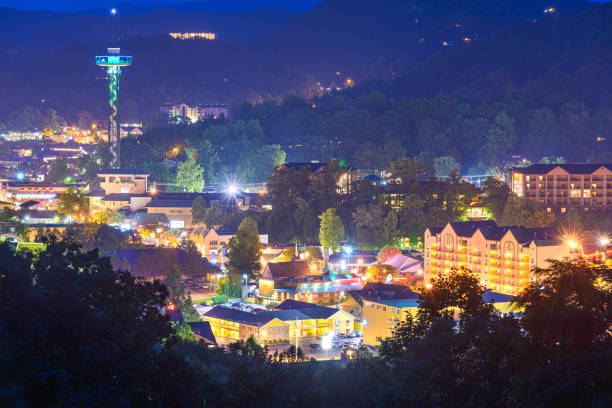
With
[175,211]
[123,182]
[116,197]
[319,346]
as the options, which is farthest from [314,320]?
[123,182]

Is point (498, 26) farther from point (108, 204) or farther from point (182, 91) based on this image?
point (108, 204)

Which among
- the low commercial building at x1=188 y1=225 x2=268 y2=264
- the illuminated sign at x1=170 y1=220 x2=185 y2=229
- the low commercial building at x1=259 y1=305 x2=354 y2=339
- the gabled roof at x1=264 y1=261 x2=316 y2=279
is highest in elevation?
the illuminated sign at x1=170 y1=220 x2=185 y2=229

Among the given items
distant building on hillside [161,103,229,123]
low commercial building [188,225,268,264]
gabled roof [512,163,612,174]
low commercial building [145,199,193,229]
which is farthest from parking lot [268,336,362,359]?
distant building on hillside [161,103,229,123]

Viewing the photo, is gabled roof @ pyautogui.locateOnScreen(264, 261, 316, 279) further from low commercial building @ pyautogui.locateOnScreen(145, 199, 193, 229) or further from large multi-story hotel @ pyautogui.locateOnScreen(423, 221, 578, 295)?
low commercial building @ pyautogui.locateOnScreen(145, 199, 193, 229)

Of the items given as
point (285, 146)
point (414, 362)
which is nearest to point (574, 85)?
point (285, 146)

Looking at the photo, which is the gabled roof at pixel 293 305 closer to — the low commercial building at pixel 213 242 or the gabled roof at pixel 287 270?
the gabled roof at pixel 287 270

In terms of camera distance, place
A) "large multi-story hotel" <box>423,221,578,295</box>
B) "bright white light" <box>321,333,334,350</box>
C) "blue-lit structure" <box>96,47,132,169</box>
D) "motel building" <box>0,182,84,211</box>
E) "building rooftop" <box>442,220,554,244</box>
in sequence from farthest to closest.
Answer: "blue-lit structure" <box>96,47,132,169</box> < "motel building" <box>0,182,84,211</box> < "building rooftop" <box>442,220,554,244</box> < "large multi-story hotel" <box>423,221,578,295</box> < "bright white light" <box>321,333,334,350</box>

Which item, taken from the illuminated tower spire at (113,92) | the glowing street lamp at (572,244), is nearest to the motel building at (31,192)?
the illuminated tower spire at (113,92)
